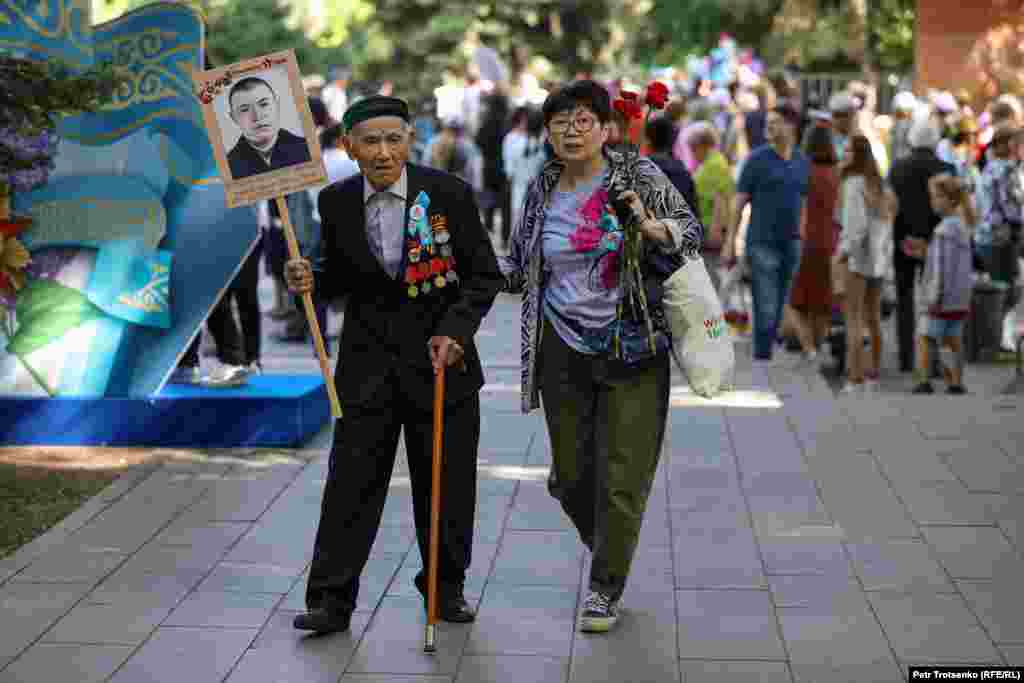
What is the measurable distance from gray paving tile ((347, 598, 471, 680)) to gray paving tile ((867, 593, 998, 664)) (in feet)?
4.94

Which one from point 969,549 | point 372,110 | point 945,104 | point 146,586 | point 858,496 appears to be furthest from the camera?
point 945,104

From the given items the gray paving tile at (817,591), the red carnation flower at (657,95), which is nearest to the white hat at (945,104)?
the gray paving tile at (817,591)

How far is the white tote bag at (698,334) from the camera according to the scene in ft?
20.1

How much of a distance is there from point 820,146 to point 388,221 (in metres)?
7.65

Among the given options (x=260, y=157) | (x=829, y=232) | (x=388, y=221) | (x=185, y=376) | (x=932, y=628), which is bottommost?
(x=932, y=628)

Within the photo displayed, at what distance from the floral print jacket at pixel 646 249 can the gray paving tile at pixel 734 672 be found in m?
1.08

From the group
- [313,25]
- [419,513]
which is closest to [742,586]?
[419,513]

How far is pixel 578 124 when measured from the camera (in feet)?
19.7

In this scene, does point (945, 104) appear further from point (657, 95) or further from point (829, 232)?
point (657, 95)

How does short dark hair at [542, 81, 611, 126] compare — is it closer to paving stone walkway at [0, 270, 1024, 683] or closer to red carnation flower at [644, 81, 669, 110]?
red carnation flower at [644, 81, 669, 110]

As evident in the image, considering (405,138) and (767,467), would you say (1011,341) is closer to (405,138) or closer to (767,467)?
(767,467)

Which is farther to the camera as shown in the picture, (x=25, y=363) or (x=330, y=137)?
(x=330, y=137)

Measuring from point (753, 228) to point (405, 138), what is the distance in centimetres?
719

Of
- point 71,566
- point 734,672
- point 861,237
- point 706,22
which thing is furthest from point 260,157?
point 706,22
